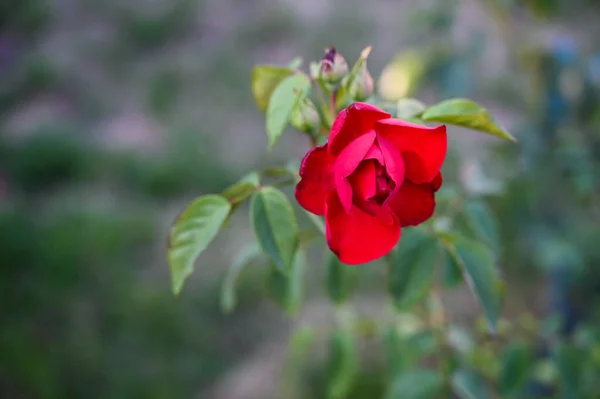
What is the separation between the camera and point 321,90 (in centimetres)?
75

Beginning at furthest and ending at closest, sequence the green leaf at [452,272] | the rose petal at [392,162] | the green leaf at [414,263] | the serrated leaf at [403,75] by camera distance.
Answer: the serrated leaf at [403,75]
the green leaf at [452,272]
the green leaf at [414,263]
the rose petal at [392,162]

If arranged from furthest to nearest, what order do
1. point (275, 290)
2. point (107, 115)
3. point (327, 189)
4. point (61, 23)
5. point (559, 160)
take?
1. point (61, 23)
2. point (107, 115)
3. point (559, 160)
4. point (275, 290)
5. point (327, 189)

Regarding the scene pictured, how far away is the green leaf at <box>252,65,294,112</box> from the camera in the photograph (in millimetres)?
738

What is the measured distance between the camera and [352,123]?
574 mm

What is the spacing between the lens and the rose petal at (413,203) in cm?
59

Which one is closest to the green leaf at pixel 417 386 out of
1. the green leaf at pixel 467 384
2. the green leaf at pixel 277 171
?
the green leaf at pixel 467 384

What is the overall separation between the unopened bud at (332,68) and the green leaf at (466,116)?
0.10 meters

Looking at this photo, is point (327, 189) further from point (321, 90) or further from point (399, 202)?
point (321, 90)

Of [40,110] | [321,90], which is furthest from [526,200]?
[40,110]

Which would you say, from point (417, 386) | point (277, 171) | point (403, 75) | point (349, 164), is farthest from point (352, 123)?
point (403, 75)

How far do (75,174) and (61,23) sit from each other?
4.19 feet

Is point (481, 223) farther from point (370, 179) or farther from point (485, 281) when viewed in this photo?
point (370, 179)

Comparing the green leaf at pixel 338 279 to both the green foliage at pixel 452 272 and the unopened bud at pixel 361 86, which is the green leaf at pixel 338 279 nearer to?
the green foliage at pixel 452 272

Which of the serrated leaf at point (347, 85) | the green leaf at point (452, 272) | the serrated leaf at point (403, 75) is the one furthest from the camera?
the serrated leaf at point (403, 75)
